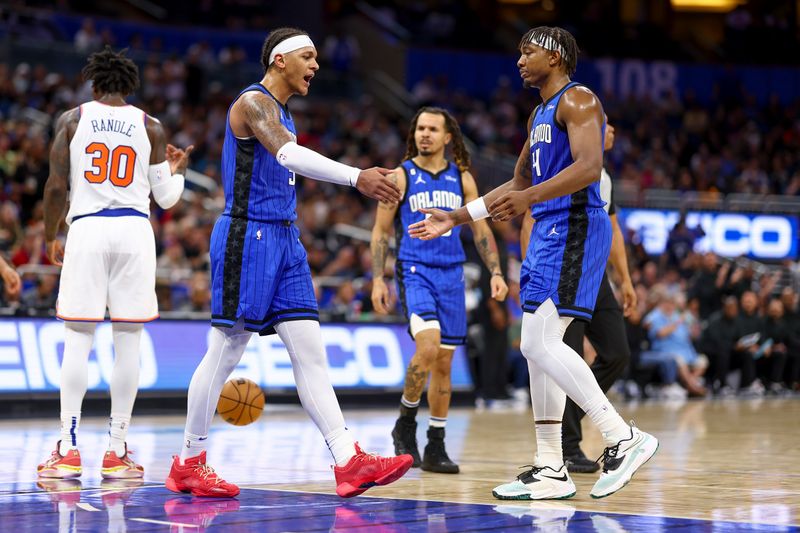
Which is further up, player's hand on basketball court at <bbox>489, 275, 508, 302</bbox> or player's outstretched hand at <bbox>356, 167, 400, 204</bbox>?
player's outstretched hand at <bbox>356, 167, 400, 204</bbox>

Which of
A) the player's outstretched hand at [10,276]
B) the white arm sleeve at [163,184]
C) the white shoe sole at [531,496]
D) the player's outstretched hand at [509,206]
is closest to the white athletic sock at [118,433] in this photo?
the player's outstretched hand at [10,276]

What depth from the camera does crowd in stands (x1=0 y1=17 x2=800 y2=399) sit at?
52.5 feet

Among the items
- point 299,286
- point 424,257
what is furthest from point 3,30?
point 299,286

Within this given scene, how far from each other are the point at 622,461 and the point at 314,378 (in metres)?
1.65

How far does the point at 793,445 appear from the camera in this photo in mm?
10195

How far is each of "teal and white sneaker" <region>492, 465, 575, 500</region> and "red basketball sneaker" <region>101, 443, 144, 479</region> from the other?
7.23ft

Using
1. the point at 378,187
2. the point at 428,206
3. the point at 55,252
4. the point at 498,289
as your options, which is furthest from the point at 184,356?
the point at 378,187

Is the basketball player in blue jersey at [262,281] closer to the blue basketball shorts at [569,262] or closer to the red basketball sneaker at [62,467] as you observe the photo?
the red basketball sneaker at [62,467]

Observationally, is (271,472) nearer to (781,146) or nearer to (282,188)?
(282,188)

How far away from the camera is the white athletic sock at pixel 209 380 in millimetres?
6469

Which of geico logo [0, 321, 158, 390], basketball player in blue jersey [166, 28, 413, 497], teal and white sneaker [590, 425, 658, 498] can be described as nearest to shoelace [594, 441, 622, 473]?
teal and white sneaker [590, 425, 658, 498]

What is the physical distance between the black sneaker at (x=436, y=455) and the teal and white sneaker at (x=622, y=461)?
1.81 meters

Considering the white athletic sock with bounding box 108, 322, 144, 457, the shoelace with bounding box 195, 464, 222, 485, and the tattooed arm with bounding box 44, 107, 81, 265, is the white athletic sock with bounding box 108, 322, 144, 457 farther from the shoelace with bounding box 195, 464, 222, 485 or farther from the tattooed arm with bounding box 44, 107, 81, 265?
the shoelace with bounding box 195, 464, 222, 485

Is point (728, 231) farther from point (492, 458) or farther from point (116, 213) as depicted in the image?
point (116, 213)
